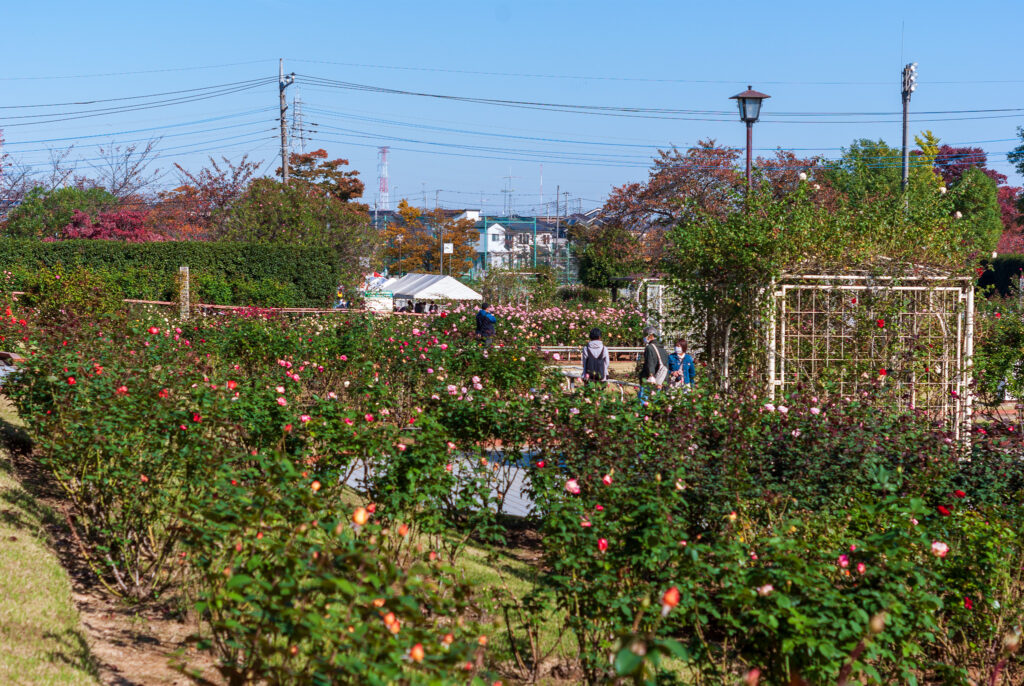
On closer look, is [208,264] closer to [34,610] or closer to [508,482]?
[508,482]

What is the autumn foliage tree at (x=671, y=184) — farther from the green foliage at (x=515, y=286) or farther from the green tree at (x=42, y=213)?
the green tree at (x=42, y=213)

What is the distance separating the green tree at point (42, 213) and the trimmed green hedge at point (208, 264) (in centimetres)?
532

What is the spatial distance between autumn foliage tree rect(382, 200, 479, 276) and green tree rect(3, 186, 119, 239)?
33.2 m

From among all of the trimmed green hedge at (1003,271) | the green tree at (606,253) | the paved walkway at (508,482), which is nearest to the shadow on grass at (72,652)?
the paved walkway at (508,482)

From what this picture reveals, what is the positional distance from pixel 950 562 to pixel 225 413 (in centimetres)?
363

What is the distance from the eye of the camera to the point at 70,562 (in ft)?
17.5

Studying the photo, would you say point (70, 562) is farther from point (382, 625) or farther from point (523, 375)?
point (523, 375)

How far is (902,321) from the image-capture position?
9477 mm

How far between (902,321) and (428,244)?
6003 centimetres

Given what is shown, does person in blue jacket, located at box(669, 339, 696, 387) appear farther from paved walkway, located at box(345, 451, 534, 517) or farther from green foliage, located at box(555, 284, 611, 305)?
green foliage, located at box(555, 284, 611, 305)


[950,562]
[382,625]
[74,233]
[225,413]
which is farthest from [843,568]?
[74,233]

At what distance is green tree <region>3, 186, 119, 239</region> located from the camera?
2903cm

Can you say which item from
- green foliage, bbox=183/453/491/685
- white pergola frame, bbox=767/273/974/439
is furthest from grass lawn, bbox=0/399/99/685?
white pergola frame, bbox=767/273/974/439

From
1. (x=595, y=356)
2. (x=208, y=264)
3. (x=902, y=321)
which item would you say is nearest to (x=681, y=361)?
(x=595, y=356)
